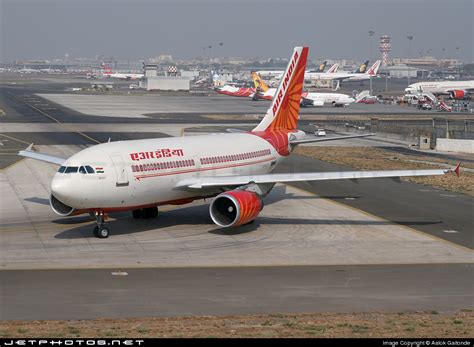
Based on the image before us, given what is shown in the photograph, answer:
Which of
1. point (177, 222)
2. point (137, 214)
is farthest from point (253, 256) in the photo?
point (137, 214)

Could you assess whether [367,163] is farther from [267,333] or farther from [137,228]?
[267,333]

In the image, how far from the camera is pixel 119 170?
4259cm

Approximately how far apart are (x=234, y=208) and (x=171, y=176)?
4057mm

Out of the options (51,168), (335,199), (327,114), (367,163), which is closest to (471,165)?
(367,163)

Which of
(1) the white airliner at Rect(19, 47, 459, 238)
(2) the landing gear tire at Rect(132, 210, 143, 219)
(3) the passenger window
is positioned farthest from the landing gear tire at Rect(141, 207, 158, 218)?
(3) the passenger window

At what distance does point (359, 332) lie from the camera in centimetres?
2642

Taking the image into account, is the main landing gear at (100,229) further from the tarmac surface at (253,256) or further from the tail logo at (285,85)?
the tail logo at (285,85)

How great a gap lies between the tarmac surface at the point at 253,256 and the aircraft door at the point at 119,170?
316 centimetres

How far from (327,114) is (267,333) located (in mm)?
137245

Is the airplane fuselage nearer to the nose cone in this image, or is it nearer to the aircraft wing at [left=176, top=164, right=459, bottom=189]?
the nose cone

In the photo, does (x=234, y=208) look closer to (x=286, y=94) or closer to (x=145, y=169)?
(x=145, y=169)

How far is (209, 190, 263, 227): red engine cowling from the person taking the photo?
44.1 meters

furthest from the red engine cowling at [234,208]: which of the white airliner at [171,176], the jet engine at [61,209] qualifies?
the jet engine at [61,209]

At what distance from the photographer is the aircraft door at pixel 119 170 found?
42406 mm
